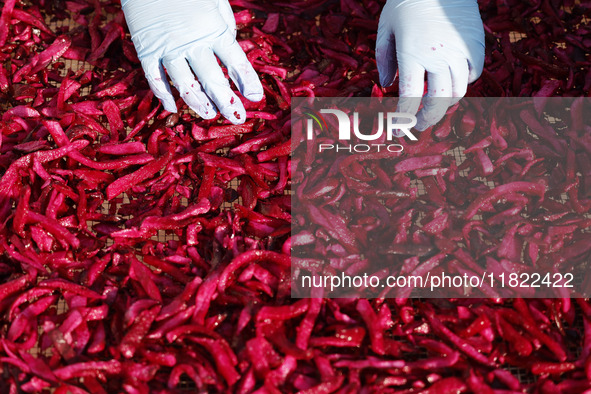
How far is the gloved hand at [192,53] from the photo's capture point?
2162 mm

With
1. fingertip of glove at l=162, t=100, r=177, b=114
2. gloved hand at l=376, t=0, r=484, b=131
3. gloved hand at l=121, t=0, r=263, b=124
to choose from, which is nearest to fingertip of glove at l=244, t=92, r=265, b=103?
gloved hand at l=121, t=0, r=263, b=124

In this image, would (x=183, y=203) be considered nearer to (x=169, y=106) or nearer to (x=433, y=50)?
(x=169, y=106)

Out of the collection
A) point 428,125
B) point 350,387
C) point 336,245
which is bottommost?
point 350,387

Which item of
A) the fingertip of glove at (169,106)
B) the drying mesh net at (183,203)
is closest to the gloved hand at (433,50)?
the drying mesh net at (183,203)

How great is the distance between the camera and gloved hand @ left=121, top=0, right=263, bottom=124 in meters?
2.16

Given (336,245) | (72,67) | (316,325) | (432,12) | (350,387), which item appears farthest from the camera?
(72,67)

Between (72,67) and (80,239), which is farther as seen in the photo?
(72,67)

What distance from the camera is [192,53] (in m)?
2.15

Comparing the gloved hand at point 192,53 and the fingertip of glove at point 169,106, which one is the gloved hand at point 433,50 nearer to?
the gloved hand at point 192,53

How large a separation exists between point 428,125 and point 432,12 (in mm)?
476

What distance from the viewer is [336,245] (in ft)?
6.65

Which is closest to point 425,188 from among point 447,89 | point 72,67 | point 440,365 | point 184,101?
point 447,89

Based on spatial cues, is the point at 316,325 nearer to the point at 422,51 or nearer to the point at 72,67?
the point at 422,51

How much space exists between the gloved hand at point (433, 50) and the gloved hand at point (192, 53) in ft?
2.07
